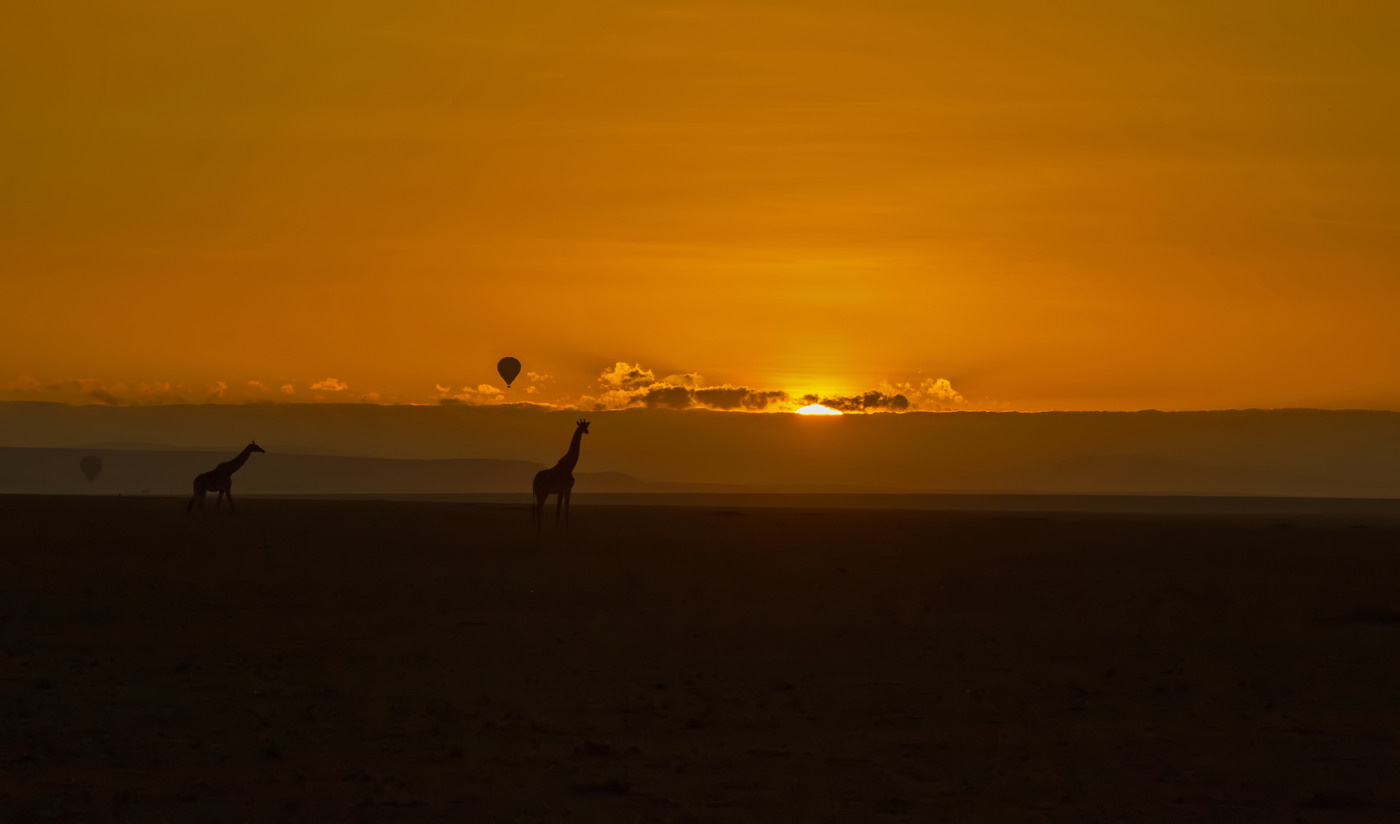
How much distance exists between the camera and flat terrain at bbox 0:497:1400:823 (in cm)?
1346

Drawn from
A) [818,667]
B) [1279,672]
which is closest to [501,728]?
[818,667]

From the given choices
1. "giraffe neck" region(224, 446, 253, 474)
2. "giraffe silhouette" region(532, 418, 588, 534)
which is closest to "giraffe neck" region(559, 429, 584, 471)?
"giraffe silhouette" region(532, 418, 588, 534)

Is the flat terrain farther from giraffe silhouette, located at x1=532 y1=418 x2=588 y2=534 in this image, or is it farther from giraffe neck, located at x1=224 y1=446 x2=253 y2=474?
giraffe neck, located at x1=224 y1=446 x2=253 y2=474

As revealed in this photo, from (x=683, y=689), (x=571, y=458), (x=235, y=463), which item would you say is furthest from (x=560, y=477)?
(x=683, y=689)

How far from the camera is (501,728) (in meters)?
16.5

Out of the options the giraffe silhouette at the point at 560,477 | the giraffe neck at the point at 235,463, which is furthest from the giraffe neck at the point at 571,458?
the giraffe neck at the point at 235,463

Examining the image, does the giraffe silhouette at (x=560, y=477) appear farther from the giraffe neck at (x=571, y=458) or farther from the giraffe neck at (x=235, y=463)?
the giraffe neck at (x=235, y=463)

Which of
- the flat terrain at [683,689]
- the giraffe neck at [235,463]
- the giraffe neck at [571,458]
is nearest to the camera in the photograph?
the flat terrain at [683,689]

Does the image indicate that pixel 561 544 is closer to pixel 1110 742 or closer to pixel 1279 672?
pixel 1279 672

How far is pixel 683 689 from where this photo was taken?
63.1 ft

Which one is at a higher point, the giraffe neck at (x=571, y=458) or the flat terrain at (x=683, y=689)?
the giraffe neck at (x=571, y=458)

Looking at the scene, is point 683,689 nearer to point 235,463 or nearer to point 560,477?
point 560,477

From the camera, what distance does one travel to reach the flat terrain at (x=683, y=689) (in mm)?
13461

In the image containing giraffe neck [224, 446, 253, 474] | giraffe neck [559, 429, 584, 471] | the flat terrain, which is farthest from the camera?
giraffe neck [224, 446, 253, 474]
